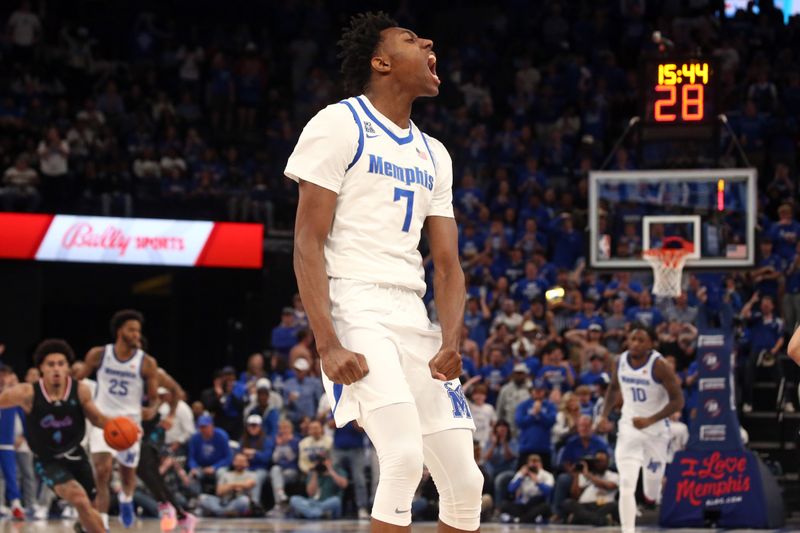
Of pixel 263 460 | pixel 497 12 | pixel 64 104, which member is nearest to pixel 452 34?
pixel 497 12

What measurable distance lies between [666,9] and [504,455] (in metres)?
10.9

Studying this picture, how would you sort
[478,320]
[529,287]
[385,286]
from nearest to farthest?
[385,286], [478,320], [529,287]

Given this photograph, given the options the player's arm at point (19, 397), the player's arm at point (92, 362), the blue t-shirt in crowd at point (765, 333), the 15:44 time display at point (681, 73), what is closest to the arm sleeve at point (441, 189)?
the player's arm at point (19, 397)

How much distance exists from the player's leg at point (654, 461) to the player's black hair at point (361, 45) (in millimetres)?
8168

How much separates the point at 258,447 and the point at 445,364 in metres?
11.5

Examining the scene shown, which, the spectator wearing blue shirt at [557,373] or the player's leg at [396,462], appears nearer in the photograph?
the player's leg at [396,462]

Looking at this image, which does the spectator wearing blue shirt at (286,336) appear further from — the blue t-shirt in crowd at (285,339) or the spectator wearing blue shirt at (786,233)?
the spectator wearing blue shirt at (786,233)

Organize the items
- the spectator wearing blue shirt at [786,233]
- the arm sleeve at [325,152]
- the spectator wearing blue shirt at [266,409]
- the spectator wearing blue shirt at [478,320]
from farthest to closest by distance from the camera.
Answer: the spectator wearing blue shirt at [478,320], the spectator wearing blue shirt at [786,233], the spectator wearing blue shirt at [266,409], the arm sleeve at [325,152]

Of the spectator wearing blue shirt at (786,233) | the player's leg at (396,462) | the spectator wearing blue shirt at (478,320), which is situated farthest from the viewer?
the spectator wearing blue shirt at (478,320)

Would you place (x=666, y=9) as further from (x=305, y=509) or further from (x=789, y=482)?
(x=305, y=509)

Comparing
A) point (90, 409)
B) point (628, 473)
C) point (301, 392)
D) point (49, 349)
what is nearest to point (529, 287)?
point (301, 392)

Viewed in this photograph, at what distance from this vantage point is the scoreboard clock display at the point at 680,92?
14047 mm

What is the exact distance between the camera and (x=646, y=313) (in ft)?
54.0

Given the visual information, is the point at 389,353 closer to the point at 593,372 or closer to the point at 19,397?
the point at 19,397
